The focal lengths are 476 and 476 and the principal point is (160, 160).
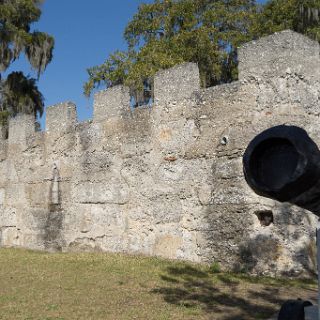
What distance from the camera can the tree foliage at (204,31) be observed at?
69.7 ft

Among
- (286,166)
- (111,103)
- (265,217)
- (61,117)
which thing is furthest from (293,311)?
(61,117)

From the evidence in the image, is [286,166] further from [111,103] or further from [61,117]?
[61,117]

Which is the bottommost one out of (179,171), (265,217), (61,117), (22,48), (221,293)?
(221,293)

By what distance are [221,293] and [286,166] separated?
5229 millimetres

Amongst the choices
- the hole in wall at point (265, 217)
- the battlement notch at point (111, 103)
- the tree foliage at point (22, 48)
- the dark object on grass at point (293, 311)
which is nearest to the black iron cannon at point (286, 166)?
the dark object on grass at point (293, 311)

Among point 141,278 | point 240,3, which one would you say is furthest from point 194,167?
point 240,3

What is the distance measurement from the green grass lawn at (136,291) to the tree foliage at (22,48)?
11.8 m

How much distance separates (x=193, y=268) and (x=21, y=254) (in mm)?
4877

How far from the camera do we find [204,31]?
21.4 m

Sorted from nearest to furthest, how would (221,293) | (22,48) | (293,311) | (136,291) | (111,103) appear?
(293,311) < (221,293) < (136,291) < (111,103) < (22,48)

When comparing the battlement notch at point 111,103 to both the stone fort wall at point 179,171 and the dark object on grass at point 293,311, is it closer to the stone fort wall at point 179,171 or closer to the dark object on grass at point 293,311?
the stone fort wall at point 179,171

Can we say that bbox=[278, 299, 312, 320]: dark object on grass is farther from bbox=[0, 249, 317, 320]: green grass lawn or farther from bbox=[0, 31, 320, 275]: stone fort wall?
bbox=[0, 31, 320, 275]: stone fort wall

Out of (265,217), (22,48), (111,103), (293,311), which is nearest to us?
(293,311)

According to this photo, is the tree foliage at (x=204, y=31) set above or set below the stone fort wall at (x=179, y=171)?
above
